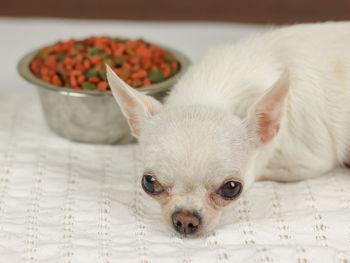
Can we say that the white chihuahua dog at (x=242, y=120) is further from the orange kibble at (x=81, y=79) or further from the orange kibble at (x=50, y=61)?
the orange kibble at (x=50, y=61)

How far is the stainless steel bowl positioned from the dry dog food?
54mm

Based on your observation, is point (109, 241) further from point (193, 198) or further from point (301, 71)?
point (301, 71)

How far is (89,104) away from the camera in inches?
108

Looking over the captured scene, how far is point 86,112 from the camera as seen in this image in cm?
277

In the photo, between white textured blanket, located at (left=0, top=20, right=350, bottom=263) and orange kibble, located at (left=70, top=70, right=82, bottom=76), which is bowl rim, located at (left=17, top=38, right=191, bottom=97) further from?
white textured blanket, located at (left=0, top=20, right=350, bottom=263)

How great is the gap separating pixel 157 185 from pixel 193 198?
0.49 ft

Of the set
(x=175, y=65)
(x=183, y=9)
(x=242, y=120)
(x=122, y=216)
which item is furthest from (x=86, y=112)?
(x=183, y=9)

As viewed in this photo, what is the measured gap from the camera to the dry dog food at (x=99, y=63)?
2.77 m

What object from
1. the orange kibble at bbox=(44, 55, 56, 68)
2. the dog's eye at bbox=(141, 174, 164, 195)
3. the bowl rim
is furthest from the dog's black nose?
the orange kibble at bbox=(44, 55, 56, 68)

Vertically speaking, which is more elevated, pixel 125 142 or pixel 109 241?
pixel 109 241

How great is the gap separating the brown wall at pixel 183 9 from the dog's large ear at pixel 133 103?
193cm

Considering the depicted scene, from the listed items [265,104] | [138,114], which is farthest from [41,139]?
[265,104]

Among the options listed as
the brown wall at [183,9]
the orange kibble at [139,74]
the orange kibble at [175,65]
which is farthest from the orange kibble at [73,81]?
the brown wall at [183,9]

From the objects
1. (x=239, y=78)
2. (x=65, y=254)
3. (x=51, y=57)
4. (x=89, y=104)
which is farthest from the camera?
(x=51, y=57)
